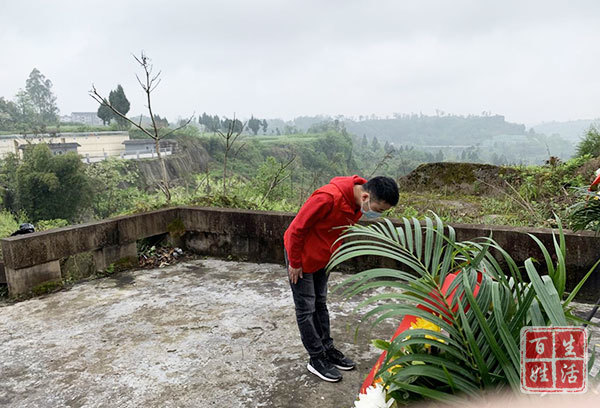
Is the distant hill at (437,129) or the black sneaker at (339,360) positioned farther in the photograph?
the distant hill at (437,129)

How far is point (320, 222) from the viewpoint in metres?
2.75

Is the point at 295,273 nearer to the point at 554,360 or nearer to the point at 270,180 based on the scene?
the point at 554,360

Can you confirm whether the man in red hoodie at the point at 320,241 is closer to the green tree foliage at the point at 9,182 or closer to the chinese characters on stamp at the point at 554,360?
the chinese characters on stamp at the point at 554,360

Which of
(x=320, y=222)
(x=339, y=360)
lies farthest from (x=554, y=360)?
(x=339, y=360)

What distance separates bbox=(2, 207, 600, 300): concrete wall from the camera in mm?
3881

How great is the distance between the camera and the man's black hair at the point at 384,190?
2.44 metres

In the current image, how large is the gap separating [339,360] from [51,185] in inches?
1345

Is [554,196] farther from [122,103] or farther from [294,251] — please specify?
[122,103]

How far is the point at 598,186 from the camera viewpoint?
8.39 ft

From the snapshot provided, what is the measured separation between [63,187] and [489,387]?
1466 inches

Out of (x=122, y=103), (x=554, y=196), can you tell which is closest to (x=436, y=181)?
(x=554, y=196)

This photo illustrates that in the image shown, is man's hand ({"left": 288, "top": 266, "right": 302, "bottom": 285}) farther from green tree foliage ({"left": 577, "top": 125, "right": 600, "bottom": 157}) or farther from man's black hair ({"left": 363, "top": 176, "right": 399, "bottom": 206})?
green tree foliage ({"left": 577, "top": 125, "right": 600, "bottom": 157})

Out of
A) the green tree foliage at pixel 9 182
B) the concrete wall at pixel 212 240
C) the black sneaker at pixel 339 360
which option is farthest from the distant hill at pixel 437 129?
the black sneaker at pixel 339 360

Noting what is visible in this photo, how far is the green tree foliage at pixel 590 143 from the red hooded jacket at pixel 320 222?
8440 mm
